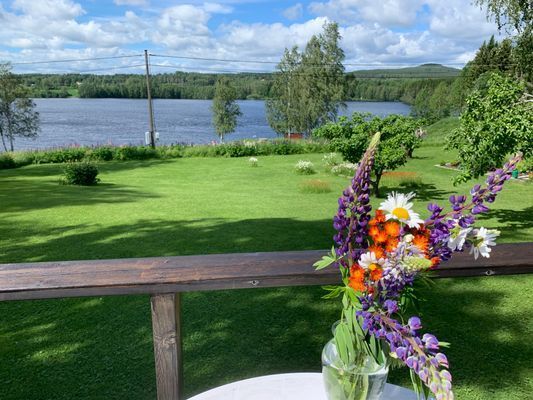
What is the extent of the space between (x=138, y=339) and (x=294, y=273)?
277cm

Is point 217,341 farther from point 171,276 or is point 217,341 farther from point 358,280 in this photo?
point 358,280

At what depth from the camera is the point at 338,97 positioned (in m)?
43.1

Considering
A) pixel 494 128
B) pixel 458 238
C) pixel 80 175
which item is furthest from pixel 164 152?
pixel 458 238

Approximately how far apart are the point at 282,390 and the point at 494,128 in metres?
8.01

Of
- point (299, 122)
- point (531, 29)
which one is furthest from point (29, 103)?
point (531, 29)

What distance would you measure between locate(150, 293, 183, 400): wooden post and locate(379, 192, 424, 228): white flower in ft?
3.57

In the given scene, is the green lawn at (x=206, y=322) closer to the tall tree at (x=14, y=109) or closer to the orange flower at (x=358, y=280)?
the orange flower at (x=358, y=280)

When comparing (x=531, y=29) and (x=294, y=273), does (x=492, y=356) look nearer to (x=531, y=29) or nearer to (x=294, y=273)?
(x=294, y=273)

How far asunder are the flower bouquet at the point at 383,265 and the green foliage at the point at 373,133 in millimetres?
11495

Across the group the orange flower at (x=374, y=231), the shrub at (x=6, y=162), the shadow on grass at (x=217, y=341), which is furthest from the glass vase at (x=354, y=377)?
the shrub at (x=6, y=162)

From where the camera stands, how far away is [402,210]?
44.6 inches

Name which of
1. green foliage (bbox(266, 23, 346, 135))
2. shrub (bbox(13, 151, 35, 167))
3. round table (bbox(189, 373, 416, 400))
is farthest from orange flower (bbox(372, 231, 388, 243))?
green foliage (bbox(266, 23, 346, 135))

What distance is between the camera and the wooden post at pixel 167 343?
1849 mm

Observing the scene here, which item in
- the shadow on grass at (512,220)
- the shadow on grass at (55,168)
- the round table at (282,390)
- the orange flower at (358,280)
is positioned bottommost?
the shadow on grass at (512,220)
